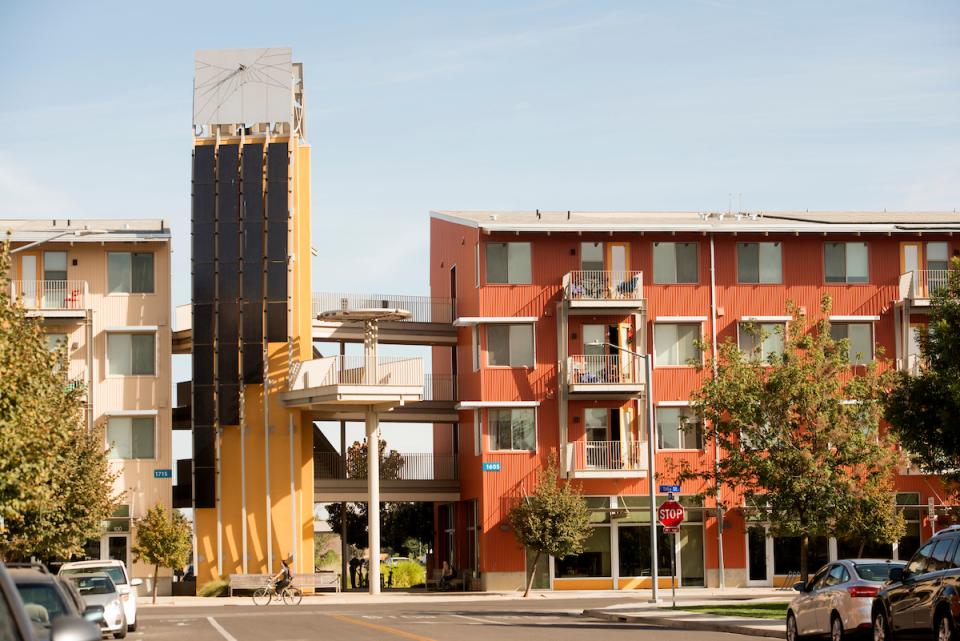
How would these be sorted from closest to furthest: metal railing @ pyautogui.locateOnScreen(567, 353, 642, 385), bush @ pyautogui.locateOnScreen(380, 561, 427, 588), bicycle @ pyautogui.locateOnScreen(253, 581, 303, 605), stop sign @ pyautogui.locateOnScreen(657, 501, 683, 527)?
stop sign @ pyautogui.locateOnScreen(657, 501, 683, 527) < bicycle @ pyautogui.locateOnScreen(253, 581, 303, 605) < metal railing @ pyautogui.locateOnScreen(567, 353, 642, 385) < bush @ pyautogui.locateOnScreen(380, 561, 427, 588)

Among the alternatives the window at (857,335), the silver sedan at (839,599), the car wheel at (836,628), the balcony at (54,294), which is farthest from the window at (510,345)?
the car wheel at (836,628)

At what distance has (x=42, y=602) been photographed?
49.7 ft

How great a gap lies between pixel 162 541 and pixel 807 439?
25.2 meters

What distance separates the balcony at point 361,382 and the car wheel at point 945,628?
36696 mm

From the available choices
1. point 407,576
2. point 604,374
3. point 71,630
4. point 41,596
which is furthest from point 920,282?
point 71,630

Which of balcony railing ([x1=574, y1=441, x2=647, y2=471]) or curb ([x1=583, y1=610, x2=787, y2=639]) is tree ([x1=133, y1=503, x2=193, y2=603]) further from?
curb ([x1=583, y1=610, x2=787, y2=639])

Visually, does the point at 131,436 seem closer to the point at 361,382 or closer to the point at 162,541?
the point at 162,541

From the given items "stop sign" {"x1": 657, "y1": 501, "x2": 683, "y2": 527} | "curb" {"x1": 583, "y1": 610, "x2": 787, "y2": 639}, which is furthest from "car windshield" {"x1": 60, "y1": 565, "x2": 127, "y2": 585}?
"stop sign" {"x1": 657, "y1": 501, "x2": 683, "y2": 527}

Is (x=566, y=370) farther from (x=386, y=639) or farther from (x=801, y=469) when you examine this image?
(x=386, y=639)

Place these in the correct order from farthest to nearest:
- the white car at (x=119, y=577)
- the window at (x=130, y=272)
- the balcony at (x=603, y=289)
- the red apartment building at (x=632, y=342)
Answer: the window at (x=130, y=272), the red apartment building at (x=632, y=342), the balcony at (x=603, y=289), the white car at (x=119, y=577)

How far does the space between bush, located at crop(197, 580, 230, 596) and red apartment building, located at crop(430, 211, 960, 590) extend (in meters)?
9.96

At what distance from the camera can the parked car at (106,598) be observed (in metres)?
29.9

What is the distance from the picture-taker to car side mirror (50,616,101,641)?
9414 millimetres

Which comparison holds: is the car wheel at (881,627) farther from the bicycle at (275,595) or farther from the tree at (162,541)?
the tree at (162,541)
